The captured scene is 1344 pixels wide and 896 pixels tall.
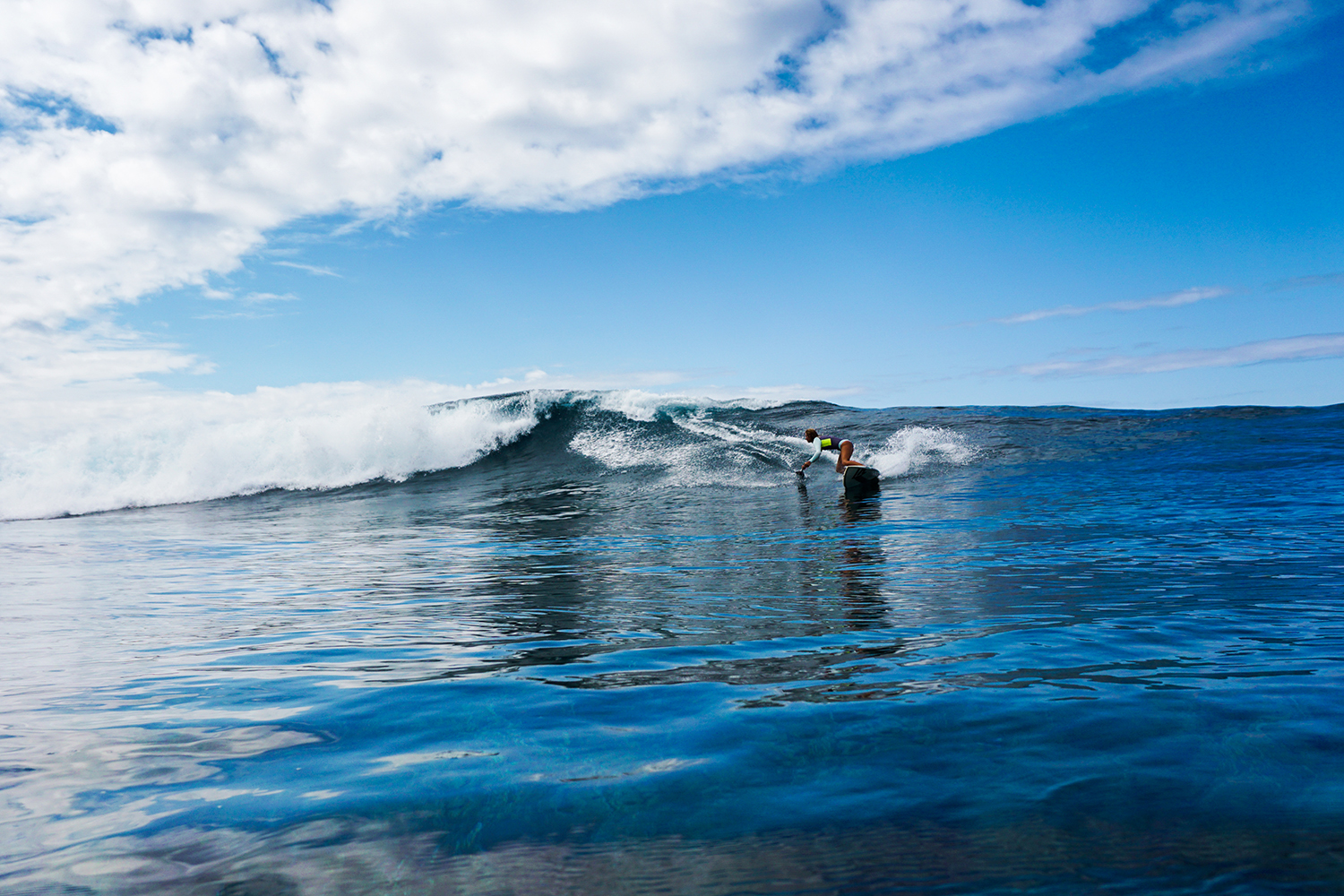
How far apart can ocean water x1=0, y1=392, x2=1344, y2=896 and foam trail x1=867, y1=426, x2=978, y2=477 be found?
21.7 ft

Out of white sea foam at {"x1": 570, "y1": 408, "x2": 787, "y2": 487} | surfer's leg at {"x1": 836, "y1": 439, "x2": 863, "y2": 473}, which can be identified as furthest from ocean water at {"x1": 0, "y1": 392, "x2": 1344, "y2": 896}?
white sea foam at {"x1": 570, "y1": 408, "x2": 787, "y2": 487}

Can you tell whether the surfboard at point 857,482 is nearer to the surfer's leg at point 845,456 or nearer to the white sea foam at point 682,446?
the surfer's leg at point 845,456

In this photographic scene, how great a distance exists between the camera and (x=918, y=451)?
16.7 metres

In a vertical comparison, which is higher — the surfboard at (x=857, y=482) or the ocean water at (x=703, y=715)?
the surfboard at (x=857, y=482)

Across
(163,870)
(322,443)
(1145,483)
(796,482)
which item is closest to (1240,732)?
(163,870)

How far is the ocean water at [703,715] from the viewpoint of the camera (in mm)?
1875

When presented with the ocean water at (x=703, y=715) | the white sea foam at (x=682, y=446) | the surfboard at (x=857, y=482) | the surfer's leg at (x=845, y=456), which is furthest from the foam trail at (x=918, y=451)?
the ocean water at (x=703, y=715)

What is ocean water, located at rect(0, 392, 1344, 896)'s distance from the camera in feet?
6.15

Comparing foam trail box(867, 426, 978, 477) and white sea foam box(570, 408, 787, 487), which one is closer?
foam trail box(867, 426, 978, 477)

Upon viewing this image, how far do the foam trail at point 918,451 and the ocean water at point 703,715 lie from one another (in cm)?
661

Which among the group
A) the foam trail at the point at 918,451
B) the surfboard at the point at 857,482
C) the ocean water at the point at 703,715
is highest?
the foam trail at the point at 918,451

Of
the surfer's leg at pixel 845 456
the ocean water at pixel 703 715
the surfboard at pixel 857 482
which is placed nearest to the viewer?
the ocean water at pixel 703 715

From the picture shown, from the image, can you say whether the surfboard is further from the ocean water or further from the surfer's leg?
the ocean water

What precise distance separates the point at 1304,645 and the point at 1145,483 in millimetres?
9310
